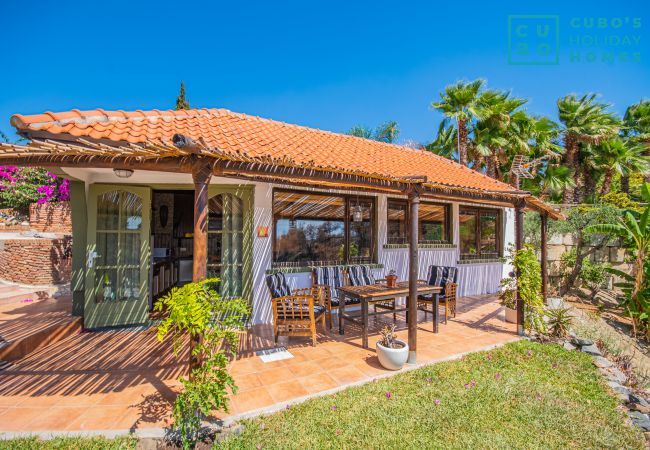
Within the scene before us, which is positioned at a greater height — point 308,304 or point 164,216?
point 164,216

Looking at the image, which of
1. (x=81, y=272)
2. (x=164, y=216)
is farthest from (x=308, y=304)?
(x=164, y=216)

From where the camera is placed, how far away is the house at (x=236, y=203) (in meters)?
3.54

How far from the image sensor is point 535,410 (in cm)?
372

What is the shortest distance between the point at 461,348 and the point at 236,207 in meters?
5.65

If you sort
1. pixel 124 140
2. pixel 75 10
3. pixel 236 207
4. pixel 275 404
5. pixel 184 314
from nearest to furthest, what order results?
pixel 184 314 → pixel 275 404 → pixel 124 140 → pixel 236 207 → pixel 75 10

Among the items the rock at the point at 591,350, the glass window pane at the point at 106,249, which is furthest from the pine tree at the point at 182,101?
the rock at the point at 591,350

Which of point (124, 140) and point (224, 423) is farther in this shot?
point (124, 140)

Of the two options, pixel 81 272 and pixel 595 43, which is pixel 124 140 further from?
pixel 595 43

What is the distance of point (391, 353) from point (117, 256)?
6.04 metres

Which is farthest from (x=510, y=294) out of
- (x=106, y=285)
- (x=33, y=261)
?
(x=33, y=261)

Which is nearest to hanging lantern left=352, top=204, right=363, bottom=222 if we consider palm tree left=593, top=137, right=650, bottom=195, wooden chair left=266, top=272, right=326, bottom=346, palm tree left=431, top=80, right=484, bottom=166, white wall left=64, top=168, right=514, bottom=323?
white wall left=64, top=168, right=514, bottom=323

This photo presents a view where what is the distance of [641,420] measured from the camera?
384 centimetres

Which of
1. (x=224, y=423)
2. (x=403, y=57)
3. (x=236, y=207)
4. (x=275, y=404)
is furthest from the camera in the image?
(x=403, y=57)

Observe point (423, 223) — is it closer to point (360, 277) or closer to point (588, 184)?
point (360, 277)
